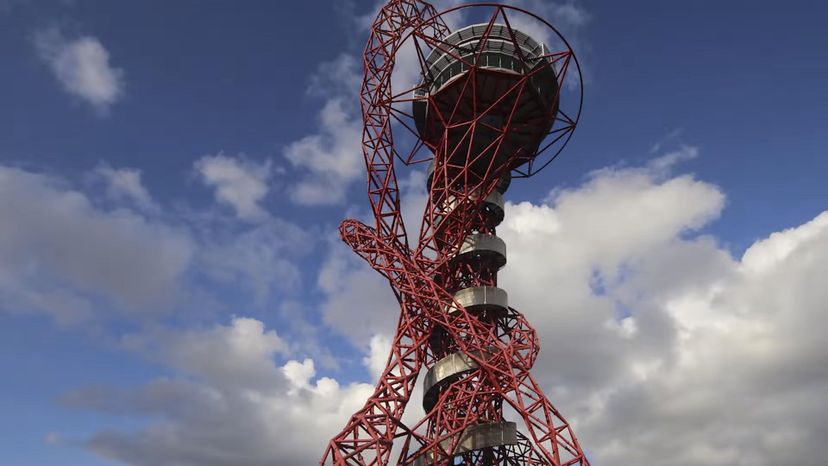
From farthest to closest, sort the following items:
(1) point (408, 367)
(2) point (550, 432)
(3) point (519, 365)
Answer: (1) point (408, 367), (3) point (519, 365), (2) point (550, 432)

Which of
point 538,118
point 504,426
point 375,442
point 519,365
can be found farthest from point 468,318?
point 538,118

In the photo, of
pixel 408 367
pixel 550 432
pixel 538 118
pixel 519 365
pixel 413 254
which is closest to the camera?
pixel 550 432

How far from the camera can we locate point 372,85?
52.2 metres

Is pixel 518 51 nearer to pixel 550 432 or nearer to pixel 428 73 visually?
pixel 428 73

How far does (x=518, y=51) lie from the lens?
45.9m

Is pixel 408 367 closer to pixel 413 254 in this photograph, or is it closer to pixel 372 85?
pixel 413 254

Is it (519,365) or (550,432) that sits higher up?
(519,365)

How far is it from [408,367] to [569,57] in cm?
2542

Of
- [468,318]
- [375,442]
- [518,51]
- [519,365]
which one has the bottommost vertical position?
[375,442]

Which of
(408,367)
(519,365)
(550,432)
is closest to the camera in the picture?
(550,432)

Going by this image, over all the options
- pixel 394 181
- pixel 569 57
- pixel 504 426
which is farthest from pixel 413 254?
pixel 569 57

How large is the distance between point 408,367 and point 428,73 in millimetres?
23487

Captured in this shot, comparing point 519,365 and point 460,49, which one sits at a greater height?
point 460,49

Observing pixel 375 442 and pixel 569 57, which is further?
pixel 569 57
